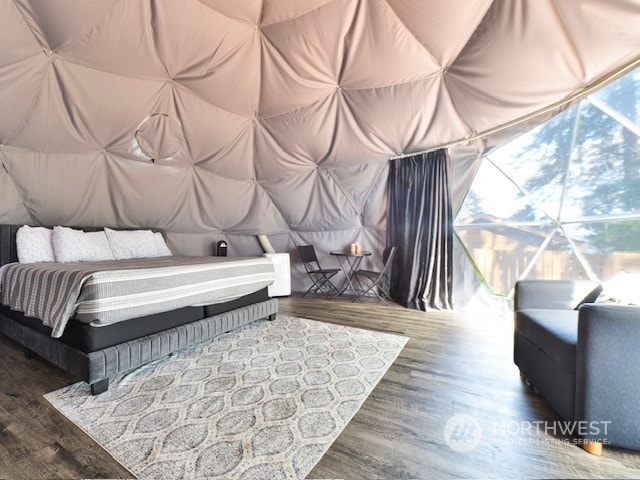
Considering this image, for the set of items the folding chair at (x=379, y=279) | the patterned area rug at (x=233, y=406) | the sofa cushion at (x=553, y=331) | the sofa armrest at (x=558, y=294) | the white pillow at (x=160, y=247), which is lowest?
the patterned area rug at (x=233, y=406)

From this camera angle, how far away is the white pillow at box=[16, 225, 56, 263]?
2.72m

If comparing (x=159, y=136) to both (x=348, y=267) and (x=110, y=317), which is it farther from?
(x=348, y=267)

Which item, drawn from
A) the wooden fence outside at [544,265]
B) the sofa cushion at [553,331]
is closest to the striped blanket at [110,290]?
the sofa cushion at [553,331]

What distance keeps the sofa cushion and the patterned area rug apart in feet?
3.21

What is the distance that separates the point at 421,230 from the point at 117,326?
3.58 m

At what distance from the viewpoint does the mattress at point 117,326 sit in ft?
5.64

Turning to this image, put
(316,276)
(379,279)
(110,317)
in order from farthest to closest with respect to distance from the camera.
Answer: (316,276)
(379,279)
(110,317)

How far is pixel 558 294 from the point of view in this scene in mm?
1938

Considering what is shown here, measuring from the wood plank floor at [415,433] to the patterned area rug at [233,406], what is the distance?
0.08 meters

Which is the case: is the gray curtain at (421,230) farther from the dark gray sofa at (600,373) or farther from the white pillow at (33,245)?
the white pillow at (33,245)

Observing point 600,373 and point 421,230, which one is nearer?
point 600,373

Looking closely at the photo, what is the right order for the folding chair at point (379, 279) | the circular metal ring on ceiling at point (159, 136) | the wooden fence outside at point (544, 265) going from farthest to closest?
the folding chair at point (379, 279) → the circular metal ring on ceiling at point (159, 136) → the wooden fence outside at point (544, 265)

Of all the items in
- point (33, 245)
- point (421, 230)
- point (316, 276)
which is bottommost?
point (316, 276)

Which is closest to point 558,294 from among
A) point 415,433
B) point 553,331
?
point 553,331
